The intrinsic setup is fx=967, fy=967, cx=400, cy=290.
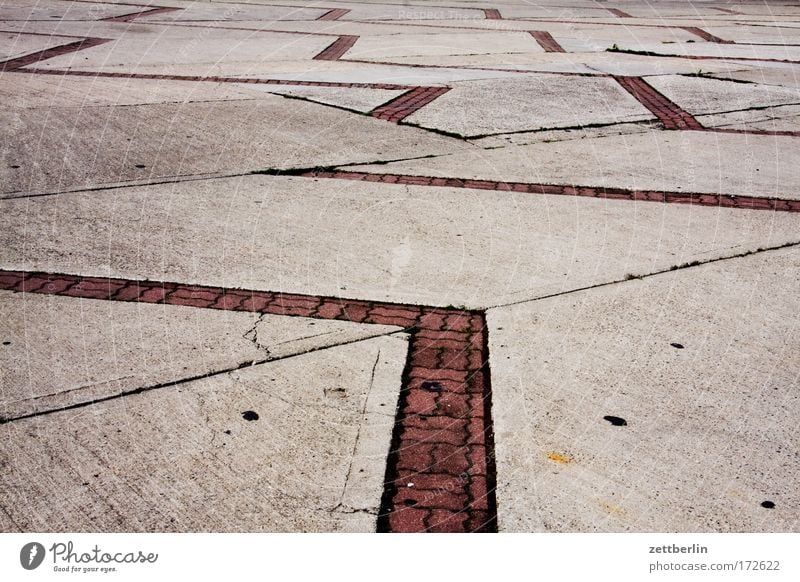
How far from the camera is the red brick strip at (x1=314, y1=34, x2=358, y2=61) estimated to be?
34.6ft

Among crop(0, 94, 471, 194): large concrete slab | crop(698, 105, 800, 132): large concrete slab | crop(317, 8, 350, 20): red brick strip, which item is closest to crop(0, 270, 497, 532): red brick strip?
crop(0, 94, 471, 194): large concrete slab

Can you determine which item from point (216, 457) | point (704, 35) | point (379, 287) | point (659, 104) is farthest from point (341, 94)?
point (704, 35)

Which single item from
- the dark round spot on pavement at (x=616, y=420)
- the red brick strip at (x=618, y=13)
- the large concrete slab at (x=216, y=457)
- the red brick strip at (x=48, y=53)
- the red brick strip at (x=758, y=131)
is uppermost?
the red brick strip at (x=48, y=53)

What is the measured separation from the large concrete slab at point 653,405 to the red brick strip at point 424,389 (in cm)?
7

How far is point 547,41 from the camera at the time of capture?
12664mm

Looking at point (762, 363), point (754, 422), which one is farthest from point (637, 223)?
point (754, 422)

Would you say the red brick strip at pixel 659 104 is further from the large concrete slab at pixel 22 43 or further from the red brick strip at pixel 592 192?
the large concrete slab at pixel 22 43

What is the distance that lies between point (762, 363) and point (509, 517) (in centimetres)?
153

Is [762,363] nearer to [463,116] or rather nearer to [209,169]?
[209,169]

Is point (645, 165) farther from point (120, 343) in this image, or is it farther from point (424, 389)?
point (120, 343)

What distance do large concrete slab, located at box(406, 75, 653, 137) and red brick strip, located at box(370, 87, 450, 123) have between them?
3.2 inches

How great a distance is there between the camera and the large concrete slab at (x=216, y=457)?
282cm

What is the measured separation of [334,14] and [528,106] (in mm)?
7898
